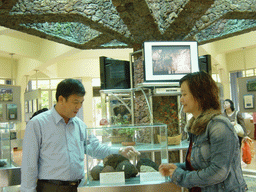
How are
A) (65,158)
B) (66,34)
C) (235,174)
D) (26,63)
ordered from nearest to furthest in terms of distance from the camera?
1. (235,174)
2. (65,158)
3. (66,34)
4. (26,63)

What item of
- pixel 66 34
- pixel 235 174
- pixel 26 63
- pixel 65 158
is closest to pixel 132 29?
pixel 66 34

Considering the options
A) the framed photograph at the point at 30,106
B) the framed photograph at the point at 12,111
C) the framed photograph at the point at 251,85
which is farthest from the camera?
the framed photograph at the point at 30,106

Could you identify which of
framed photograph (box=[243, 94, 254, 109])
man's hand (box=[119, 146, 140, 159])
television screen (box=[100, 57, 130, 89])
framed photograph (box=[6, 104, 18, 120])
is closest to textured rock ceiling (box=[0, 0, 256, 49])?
television screen (box=[100, 57, 130, 89])

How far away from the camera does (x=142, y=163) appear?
165 cm

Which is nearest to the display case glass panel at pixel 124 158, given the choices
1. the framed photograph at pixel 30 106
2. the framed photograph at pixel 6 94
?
the framed photograph at pixel 6 94

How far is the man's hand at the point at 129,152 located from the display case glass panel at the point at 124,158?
13 millimetres

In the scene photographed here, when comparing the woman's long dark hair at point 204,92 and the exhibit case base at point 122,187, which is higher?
the woman's long dark hair at point 204,92

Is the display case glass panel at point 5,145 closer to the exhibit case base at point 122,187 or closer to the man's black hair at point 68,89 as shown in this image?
the man's black hair at point 68,89

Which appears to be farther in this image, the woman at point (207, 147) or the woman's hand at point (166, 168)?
the woman's hand at point (166, 168)

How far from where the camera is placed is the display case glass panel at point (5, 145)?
11.1ft

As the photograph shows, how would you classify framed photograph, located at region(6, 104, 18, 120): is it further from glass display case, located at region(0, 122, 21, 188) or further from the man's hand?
the man's hand

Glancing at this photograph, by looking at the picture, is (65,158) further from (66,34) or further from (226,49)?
(226,49)

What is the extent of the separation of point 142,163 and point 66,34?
175 inches

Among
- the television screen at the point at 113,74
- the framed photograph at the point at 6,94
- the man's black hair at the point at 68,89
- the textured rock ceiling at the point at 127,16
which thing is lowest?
the man's black hair at the point at 68,89
